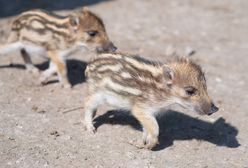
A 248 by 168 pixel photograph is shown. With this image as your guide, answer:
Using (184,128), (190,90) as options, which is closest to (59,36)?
(184,128)

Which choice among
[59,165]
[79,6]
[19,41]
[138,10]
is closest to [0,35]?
[19,41]

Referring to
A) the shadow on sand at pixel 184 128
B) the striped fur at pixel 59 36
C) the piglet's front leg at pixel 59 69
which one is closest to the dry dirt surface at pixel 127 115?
the shadow on sand at pixel 184 128

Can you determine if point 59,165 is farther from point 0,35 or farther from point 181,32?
point 181,32

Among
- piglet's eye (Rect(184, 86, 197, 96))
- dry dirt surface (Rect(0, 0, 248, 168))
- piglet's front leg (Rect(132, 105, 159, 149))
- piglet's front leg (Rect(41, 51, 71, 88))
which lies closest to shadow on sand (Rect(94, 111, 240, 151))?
dry dirt surface (Rect(0, 0, 248, 168))

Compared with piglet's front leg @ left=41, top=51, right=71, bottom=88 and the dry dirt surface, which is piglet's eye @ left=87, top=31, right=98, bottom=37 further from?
the dry dirt surface

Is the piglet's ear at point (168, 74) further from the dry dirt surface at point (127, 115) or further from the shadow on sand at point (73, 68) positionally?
the shadow on sand at point (73, 68)

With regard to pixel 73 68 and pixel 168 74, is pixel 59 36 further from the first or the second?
pixel 168 74
